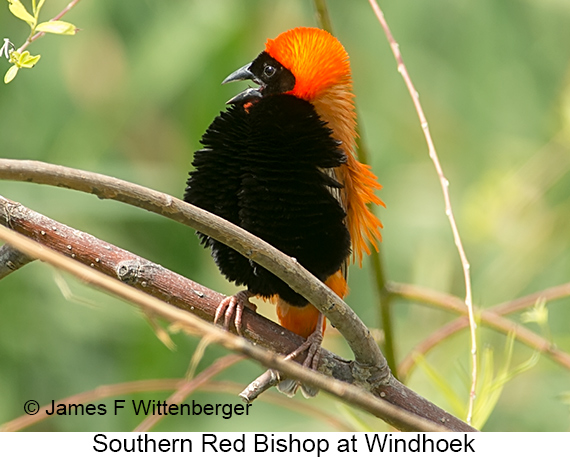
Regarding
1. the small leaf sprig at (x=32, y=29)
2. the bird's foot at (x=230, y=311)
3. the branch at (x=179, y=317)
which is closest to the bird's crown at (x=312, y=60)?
the bird's foot at (x=230, y=311)

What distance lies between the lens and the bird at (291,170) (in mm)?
2215

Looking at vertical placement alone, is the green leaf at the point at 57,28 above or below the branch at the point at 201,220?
above

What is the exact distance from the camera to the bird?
7.27 ft

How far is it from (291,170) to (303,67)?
0.35m

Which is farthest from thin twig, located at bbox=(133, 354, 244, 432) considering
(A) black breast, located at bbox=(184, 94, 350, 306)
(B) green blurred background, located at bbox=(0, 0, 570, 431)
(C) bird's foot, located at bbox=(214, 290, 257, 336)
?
(B) green blurred background, located at bbox=(0, 0, 570, 431)

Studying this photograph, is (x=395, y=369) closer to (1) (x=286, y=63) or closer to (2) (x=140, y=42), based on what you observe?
(1) (x=286, y=63)

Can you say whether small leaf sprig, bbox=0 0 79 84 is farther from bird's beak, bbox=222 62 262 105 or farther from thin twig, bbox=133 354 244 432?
thin twig, bbox=133 354 244 432

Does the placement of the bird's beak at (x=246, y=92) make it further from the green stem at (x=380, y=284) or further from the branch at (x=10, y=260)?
the branch at (x=10, y=260)

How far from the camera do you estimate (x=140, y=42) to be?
4.26 meters

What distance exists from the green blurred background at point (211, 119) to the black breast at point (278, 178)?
133 cm

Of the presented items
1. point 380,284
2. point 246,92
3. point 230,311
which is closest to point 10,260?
point 230,311

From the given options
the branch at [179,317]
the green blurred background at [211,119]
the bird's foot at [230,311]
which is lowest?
the branch at [179,317]

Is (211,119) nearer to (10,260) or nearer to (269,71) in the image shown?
(269,71)

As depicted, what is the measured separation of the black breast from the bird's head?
2.8 inches
